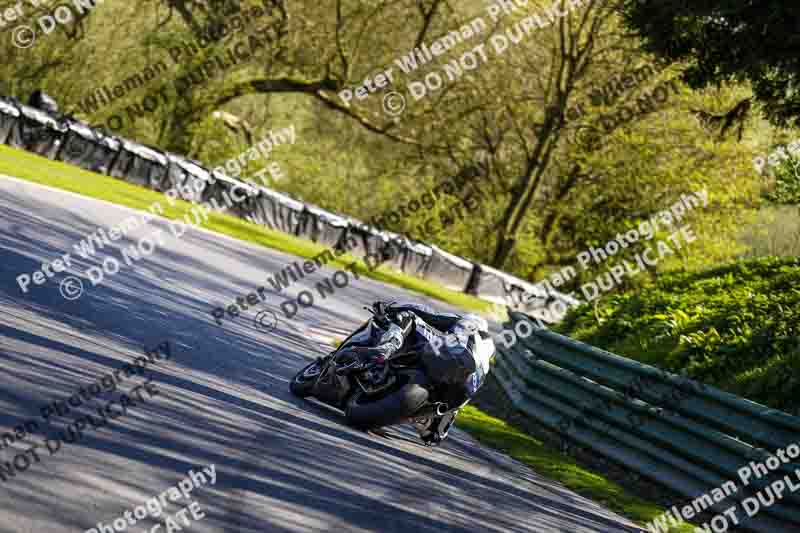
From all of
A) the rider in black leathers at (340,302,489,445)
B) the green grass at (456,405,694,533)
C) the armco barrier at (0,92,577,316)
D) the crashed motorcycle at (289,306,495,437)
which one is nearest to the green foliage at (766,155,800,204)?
the green grass at (456,405,694,533)

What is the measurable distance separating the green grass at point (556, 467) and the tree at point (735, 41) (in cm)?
582

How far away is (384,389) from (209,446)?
2447mm

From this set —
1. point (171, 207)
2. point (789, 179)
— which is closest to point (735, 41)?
point (789, 179)

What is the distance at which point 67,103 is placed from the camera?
142 ft

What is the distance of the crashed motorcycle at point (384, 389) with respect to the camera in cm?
909

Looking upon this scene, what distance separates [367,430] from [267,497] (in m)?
3.13

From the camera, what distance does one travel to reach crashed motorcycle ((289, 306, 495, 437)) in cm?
909

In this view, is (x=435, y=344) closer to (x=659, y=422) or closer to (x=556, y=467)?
(x=556, y=467)

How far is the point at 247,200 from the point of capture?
3388 cm

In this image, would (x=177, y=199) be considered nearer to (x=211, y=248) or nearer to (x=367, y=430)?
(x=211, y=248)

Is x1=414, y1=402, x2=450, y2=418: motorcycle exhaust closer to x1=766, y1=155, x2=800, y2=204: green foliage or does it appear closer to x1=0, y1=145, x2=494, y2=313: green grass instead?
x1=766, y1=155, x2=800, y2=204: green foliage

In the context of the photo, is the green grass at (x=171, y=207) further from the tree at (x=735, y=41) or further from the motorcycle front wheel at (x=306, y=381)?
the motorcycle front wheel at (x=306, y=381)

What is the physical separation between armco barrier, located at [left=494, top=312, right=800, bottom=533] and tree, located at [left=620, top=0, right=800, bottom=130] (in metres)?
4.65

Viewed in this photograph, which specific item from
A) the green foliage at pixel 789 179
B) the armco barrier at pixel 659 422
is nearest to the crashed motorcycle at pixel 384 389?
the armco barrier at pixel 659 422
